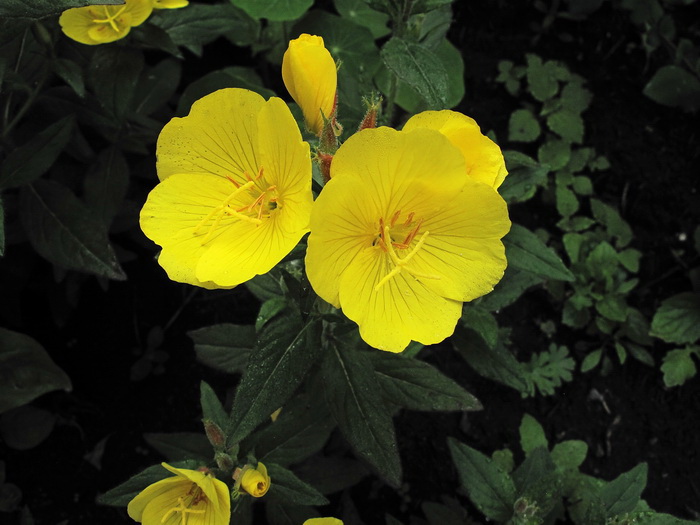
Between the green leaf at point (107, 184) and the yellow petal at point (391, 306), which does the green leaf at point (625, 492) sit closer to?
the yellow petal at point (391, 306)

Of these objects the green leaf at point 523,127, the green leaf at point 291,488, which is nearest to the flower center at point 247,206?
the green leaf at point 291,488

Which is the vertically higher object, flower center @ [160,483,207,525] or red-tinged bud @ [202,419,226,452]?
red-tinged bud @ [202,419,226,452]

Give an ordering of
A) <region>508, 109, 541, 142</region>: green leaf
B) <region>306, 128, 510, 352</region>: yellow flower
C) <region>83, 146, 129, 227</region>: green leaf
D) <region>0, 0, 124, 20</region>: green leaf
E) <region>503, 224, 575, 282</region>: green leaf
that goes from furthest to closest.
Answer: <region>508, 109, 541, 142</region>: green leaf, <region>83, 146, 129, 227</region>: green leaf, <region>503, 224, 575, 282</region>: green leaf, <region>0, 0, 124, 20</region>: green leaf, <region>306, 128, 510, 352</region>: yellow flower

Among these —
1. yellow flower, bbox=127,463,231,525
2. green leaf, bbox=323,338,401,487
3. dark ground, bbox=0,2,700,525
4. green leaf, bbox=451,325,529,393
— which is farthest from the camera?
dark ground, bbox=0,2,700,525

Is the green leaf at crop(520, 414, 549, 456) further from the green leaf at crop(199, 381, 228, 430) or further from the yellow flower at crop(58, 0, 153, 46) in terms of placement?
the yellow flower at crop(58, 0, 153, 46)

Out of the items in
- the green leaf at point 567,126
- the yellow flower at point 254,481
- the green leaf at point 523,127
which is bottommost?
the yellow flower at point 254,481

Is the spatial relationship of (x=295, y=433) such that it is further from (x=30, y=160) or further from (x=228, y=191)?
(x=30, y=160)

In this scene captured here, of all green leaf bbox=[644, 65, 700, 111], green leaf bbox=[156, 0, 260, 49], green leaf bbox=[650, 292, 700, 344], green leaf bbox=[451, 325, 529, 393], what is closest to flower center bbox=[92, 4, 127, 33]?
green leaf bbox=[156, 0, 260, 49]
